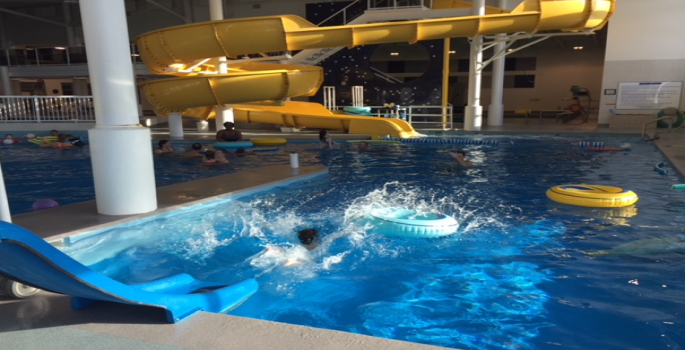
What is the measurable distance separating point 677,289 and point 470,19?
7987mm

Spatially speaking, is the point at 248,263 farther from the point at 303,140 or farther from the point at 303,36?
the point at 303,140

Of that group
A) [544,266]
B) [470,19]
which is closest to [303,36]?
[470,19]

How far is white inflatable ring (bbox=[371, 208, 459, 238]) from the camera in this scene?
517 cm

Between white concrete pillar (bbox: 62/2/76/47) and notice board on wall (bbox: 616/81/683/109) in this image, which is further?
white concrete pillar (bbox: 62/2/76/47)

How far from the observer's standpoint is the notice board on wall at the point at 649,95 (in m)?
17.2

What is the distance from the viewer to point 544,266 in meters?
4.46

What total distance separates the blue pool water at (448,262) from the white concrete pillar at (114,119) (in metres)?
0.40

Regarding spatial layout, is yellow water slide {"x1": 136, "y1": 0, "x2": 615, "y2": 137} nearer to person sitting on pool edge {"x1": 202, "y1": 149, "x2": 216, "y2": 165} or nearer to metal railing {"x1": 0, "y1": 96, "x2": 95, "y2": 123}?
person sitting on pool edge {"x1": 202, "y1": 149, "x2": 216, "y2": 165}

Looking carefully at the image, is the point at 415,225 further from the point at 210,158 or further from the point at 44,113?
the point at 44,113

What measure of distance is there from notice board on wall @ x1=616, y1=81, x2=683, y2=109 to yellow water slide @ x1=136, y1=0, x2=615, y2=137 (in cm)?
841

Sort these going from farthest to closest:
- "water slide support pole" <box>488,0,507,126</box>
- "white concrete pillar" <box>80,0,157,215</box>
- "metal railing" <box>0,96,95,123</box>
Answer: "water slide support pole" <box>488,0,507,126</box>, "metal railing" <box>0,96,95,123</box>, "white concrete pillar" <box>80,0,157,215</box>

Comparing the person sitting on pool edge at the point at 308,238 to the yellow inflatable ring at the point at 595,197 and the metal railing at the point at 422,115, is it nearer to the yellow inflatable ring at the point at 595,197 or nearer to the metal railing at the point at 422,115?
the yellow inflatable ring at the point at 595,197

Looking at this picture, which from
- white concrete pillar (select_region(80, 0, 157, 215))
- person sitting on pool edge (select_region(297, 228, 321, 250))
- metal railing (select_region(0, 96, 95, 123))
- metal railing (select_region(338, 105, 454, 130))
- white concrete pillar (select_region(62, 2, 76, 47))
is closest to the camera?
white concrete pillar (select_region(80, 0, 157, 215))

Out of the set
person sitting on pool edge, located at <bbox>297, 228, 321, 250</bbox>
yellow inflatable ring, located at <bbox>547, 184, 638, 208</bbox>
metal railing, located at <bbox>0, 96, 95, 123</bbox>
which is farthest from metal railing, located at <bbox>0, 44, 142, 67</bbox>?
yellow inflatable ring, located at <bbox>547, 184, 638, 208</bbox>
